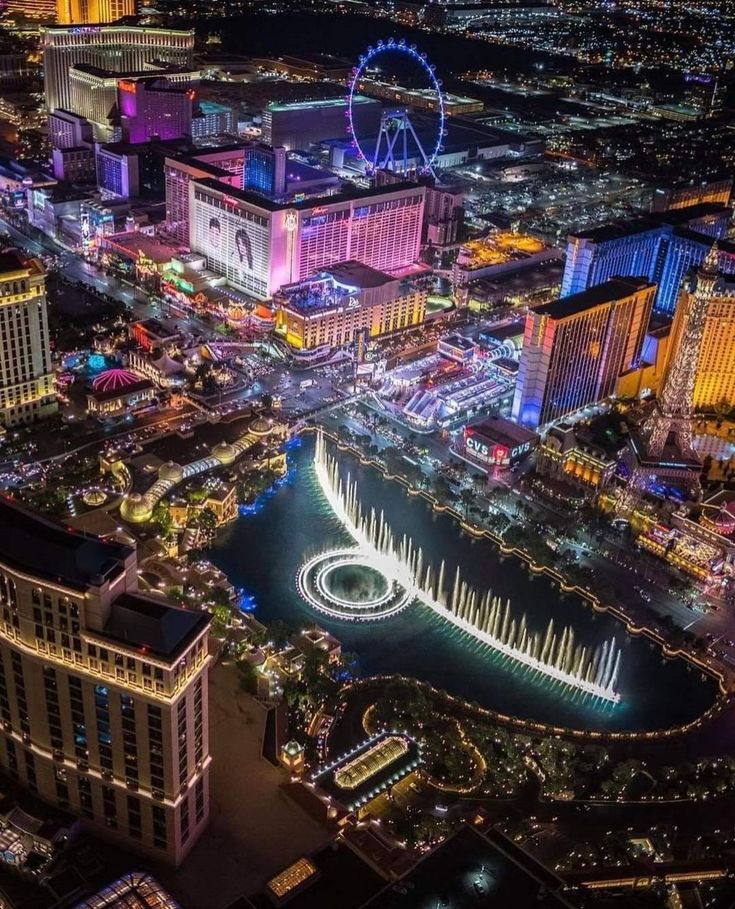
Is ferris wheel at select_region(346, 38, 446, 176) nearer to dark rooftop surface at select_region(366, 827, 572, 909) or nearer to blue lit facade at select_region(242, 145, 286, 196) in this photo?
blue lit facade at select_region(242, 145, 286, 196)

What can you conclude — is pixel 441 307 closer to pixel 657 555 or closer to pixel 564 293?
pixel 564 293

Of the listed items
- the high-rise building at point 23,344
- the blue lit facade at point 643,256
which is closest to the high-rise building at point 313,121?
the blue lit facade at point 643,256

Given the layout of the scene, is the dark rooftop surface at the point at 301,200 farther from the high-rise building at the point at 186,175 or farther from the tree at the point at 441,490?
the tree at the point at 441,490

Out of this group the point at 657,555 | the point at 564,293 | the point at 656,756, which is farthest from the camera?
the point at 564,293

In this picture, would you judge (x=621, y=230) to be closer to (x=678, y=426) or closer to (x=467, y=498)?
(x=678, y=426)

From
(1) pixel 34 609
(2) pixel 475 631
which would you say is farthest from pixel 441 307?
(1) pixel 34 609

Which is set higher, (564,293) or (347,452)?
(564,293)

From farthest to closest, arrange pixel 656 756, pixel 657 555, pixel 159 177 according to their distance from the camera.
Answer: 1. pixel 159 177
2. pixel 657 555
3. pixel 656 756
